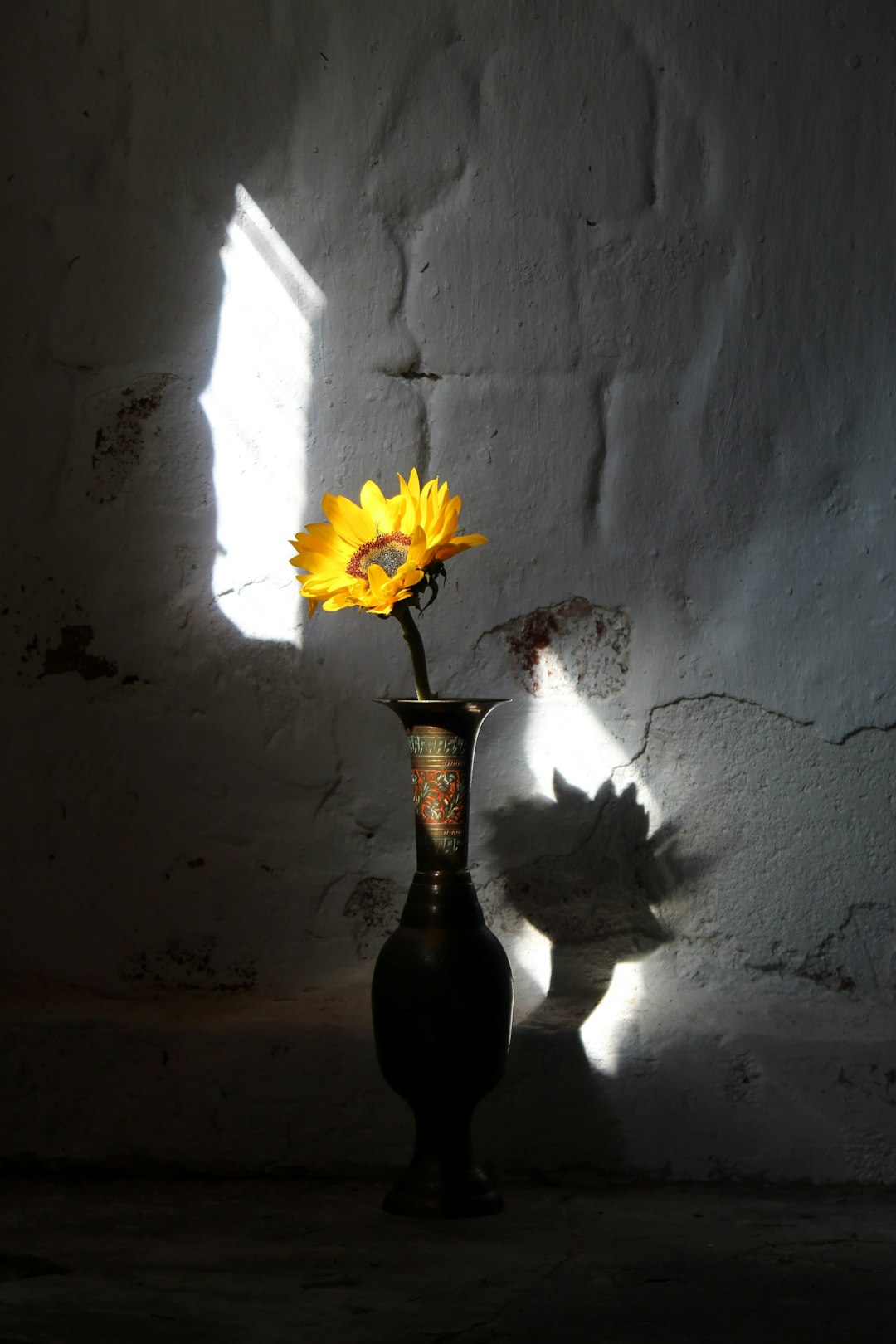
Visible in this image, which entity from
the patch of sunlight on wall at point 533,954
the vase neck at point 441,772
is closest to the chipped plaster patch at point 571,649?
the vase neck at point 441,772

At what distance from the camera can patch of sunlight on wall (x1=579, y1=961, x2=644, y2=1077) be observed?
1.89 meters

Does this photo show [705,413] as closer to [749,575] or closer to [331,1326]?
[749,575]

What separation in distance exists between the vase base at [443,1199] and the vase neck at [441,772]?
43 cm

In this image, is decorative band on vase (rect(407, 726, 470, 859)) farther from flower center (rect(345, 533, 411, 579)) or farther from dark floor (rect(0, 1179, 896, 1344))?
dark floor (rect(0, 1179, 896, 1344))

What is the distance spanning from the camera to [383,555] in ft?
5.66

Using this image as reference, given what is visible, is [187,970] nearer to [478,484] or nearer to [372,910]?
[372,910]

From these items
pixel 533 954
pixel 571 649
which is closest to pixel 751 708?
pixel 571 649

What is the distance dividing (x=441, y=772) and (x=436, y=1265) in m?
0.62

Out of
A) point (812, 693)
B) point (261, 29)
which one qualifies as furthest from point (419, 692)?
point (261, 29)

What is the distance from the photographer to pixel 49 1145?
6.22ft

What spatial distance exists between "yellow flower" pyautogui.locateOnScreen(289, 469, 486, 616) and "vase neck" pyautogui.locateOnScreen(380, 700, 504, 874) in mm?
159

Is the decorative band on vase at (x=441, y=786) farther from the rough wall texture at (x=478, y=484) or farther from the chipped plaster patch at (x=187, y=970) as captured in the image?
the chipped plaster patch at (x=187, y=970)

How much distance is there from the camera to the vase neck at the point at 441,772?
5.62 feet

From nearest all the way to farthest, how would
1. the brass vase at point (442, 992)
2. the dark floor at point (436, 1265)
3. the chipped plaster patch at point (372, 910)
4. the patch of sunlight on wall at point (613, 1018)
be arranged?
the dark floor at point (436, 1265), the brass vase at point (442, 992), the patch of sunlight on wall at point (613, 1018), the chipped plaster patch at point (372, 910)
